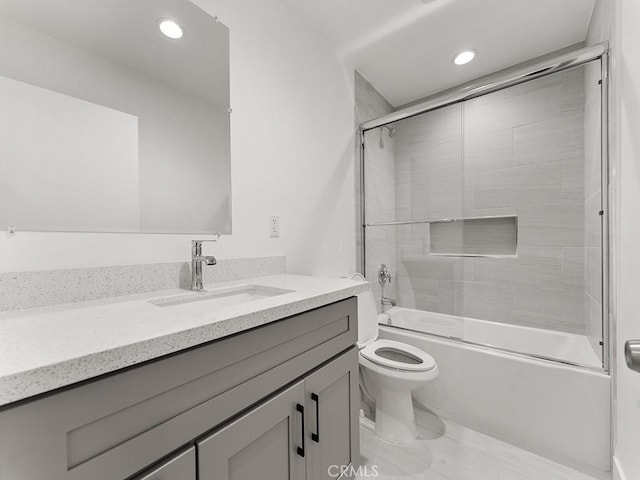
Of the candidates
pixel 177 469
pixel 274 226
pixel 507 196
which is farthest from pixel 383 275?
pixel 177 469

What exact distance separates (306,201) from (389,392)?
117 centimetres

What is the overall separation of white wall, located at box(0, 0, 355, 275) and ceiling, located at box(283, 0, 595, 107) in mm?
175

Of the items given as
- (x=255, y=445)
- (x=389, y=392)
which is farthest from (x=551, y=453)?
(x=255, y=445)

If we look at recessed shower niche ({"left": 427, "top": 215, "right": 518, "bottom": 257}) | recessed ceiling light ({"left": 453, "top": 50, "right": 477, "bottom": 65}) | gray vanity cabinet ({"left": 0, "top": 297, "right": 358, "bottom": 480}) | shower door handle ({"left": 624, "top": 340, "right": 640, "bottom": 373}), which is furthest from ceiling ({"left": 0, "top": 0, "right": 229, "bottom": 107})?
recessed shower niche ({"left": 427, "top": 215, "right": 518, "bottom": 257})

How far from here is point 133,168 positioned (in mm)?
1010

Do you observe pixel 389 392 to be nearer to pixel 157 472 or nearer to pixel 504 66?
pixel 157 472

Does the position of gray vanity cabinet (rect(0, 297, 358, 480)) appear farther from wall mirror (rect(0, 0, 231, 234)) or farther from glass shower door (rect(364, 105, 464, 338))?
glass shower door (rect(364, 105, 464, 338))

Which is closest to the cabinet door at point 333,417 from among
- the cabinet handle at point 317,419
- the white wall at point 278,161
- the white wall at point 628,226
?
the cabinet handle at point 317,419

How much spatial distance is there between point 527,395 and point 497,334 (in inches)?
26.4

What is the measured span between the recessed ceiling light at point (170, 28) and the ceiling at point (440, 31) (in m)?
0.75

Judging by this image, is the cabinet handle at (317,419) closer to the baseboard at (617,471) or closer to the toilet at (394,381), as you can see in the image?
the toilet at (394,381)

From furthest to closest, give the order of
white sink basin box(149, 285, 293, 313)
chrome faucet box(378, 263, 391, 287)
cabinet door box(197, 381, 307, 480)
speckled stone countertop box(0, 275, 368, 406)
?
chrome faucet box(378, 263, 391, 287), white sink basin box(149, 285, 293, 313), cabinet door box(197, 381, 307, 480), speckled stone countertop box(0, 275, 368, 406)

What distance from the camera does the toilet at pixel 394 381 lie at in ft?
4.82

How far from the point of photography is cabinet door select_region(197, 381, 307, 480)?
631 millimetres
